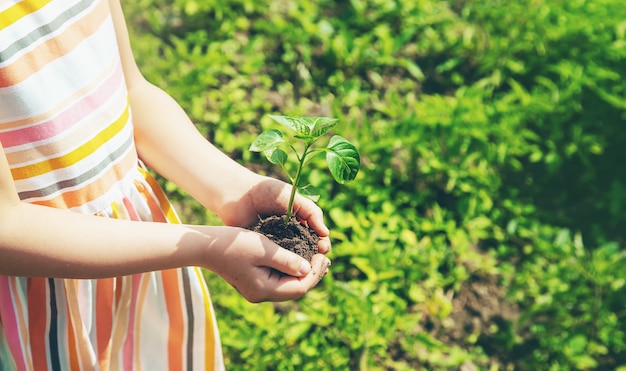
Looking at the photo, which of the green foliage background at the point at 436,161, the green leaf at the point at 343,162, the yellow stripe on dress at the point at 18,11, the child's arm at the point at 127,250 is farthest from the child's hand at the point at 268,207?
the green foliage background at the point at 436,161

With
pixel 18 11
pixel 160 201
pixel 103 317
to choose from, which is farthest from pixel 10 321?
pixel 18 11

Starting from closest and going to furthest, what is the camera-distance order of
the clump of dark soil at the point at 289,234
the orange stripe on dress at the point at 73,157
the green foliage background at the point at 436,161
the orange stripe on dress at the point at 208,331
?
the orange stripe on dress at the point at 73,157 → the clump of dark soil at the point at 289,234 → the orange stripe on dress at the point at 208,331 → the green foliage background at the point at 436,161

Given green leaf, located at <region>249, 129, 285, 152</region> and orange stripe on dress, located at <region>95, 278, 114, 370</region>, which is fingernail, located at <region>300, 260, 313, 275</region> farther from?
orange stripe on dress, located at <region>95, 278, 114, 370</region>

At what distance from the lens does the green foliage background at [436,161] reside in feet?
8.05

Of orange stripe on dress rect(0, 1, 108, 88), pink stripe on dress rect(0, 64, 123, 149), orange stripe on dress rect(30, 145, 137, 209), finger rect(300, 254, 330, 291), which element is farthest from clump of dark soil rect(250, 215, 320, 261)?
orange stripe on dress rect(0, 1, 108, 88)

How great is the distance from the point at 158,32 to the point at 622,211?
2242mm

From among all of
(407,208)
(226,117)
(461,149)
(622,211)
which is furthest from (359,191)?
(622,211)

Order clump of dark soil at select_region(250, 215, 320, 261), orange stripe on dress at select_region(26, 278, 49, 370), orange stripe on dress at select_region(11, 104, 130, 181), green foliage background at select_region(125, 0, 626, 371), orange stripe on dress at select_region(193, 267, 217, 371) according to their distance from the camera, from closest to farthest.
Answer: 1. orange stripe on dress at select_region(11, 104, 130, 181)
2. orange stripe on dress at select_region(26, 278, 49, 370)
3. clump of dark soil at select_region(250, 215, 320, 261)
4. orange stripe on dress at select_region(193, 267, 217, 371)
5. green foliage background at select_region(125, 0, 626, 371)

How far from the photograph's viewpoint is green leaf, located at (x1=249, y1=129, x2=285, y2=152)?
4.30ft

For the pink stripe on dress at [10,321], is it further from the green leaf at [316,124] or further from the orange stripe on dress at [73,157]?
the green leaf at [316,124]

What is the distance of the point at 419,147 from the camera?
284 centimetres

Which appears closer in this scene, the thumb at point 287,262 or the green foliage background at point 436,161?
the thumb at point 287,262

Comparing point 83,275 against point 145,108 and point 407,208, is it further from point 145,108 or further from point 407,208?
point 407,208

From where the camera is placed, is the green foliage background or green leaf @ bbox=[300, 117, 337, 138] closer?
green leaf @ bbox=[300, 117, 337, 138]
